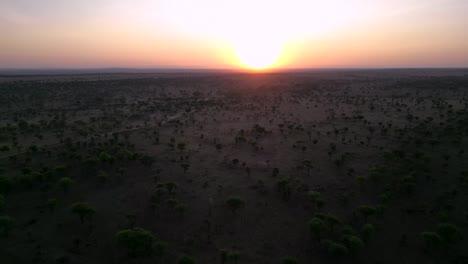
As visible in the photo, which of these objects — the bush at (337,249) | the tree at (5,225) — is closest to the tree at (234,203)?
the bush at (337,249)

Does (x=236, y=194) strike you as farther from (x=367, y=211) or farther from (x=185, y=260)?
(x=367, y=211)

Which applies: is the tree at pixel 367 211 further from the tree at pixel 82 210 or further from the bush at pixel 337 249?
the tree at pixel 82 210

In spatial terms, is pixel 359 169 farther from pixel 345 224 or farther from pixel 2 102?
pixel 2 102

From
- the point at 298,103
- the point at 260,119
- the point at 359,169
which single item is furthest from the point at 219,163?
the point at 298,103

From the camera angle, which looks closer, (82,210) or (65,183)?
(82,210)

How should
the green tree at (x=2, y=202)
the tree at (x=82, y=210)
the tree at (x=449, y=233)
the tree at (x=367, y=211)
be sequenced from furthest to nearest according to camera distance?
the green tree at (x=2, y=202) < the tree at (x=367, y=211) < the tree at (x=82, y=210) < the tree at (x=449, y=233)

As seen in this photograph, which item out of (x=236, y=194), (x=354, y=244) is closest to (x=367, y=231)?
(x=354, y=244)
